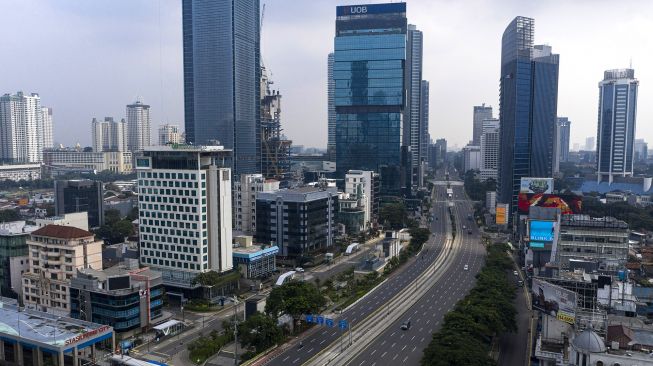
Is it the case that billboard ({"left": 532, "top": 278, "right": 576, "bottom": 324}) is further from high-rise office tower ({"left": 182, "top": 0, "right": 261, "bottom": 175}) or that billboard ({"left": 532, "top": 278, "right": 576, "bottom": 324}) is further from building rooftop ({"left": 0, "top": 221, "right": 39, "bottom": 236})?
high-rise office tower ({"left": 182, "top": 0, "right": 261, "bottom": 175})

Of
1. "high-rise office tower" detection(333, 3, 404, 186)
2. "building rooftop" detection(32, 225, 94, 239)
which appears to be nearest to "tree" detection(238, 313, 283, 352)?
"building rooftop" detection(32, 225, 94, 239)

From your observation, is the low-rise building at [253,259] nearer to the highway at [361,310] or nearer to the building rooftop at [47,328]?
the highway at [361,310]

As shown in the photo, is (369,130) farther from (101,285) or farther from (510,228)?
(101,285)

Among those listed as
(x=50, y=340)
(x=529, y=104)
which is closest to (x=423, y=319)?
(x=50, y=340)

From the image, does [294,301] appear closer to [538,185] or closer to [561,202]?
[561,202]

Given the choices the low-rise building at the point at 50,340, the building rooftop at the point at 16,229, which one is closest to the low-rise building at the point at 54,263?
the building rooftop at the point at 16,229
